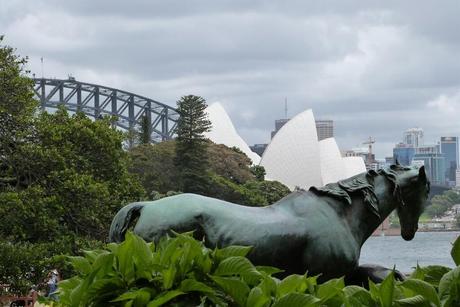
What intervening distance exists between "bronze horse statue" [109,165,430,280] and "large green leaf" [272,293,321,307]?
2.93m

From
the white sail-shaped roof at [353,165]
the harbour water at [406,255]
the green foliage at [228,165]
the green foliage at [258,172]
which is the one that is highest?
the green foliage at [228,165]

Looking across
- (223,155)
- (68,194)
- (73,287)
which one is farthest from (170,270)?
(223,155)

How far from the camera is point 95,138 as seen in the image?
19.1m

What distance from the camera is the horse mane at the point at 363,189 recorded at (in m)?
6.07

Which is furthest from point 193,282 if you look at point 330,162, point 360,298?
point 330,162

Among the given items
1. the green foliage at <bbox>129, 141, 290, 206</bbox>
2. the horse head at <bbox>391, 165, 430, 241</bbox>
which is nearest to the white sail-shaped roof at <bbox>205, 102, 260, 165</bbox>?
the green foliage at <bbox>129, 141, 290, 206</bbox>

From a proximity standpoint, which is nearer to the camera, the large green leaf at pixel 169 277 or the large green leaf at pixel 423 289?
the large green leaf at pixel 423 289

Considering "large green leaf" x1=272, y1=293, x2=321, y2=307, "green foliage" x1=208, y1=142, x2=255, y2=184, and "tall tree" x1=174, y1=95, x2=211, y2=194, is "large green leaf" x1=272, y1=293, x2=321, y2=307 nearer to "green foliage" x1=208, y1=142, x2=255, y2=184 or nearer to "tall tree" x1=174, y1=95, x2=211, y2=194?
"tall tree" x1=174, y1=95, x2=211, y2=194

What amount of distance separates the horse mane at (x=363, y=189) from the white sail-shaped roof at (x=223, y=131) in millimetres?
65670

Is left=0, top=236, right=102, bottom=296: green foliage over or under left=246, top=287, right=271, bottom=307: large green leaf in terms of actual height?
under

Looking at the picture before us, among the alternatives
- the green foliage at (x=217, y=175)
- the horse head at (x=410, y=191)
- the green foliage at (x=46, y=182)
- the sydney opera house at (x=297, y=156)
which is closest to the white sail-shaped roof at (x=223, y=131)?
the sydney opera house at (x=297, y=156)

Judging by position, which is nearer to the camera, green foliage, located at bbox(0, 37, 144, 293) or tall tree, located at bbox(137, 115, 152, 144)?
green foliage, located at bbox(0, 37, 144, 293)

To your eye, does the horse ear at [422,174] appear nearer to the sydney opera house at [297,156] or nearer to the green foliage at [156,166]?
the green foliage at [156,166]

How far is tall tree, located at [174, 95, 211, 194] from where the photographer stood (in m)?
47.2
